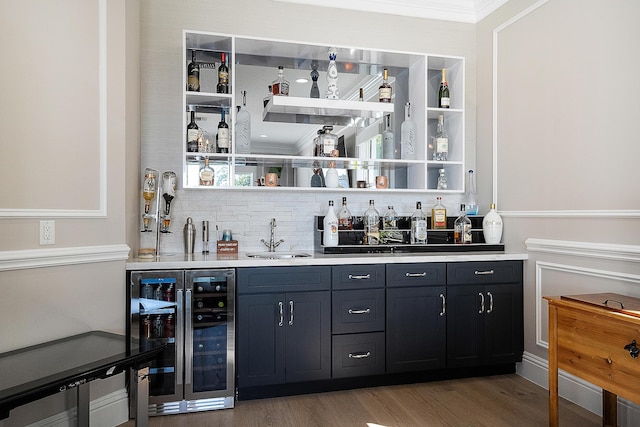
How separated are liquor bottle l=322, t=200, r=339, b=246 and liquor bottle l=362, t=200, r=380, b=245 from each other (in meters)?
0.26

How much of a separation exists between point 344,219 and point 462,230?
3.09ft

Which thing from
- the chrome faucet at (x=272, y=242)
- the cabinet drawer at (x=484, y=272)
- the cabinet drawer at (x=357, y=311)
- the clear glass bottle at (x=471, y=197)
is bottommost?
the cabinet drawer at (x=357, y=311)

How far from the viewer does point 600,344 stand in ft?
6.61

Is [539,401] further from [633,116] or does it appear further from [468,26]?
[468,26]

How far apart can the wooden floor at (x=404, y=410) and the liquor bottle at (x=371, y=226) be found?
1.04 m

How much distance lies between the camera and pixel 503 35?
3.44 m

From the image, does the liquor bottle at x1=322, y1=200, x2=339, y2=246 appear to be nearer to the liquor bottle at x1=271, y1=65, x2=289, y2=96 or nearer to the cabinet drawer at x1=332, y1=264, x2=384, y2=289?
the cabinet drawer at x1=332, y1=264, x2=384, y2=289

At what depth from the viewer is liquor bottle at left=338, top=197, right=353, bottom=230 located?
328 centimetres

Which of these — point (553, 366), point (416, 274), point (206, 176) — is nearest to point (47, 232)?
point (206, 176)

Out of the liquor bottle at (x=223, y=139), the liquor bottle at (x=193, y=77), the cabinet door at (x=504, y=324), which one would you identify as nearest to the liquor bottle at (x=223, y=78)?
the liquor bottle at (x=193, y=77)

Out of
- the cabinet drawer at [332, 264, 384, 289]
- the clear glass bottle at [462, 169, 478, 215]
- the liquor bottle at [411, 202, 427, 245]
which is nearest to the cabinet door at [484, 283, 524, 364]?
the liquor bottle at [411, 202, 427, 245]

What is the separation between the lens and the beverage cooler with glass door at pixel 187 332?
2.55m

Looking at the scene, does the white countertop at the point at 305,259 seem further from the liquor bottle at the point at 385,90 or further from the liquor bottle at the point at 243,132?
the liquor bottle at the point at 385,90

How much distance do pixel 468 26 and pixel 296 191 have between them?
2.10 metres
